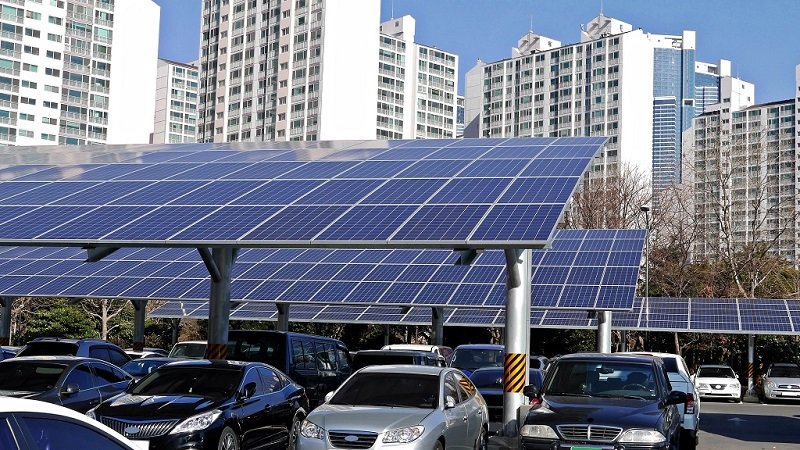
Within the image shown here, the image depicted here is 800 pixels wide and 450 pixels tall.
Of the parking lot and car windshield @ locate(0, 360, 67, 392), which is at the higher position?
car windshield @ locate(0, 360, 67, 392)

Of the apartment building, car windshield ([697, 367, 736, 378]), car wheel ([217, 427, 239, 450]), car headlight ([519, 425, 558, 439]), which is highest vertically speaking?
the apartment building

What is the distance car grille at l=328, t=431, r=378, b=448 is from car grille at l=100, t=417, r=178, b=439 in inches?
82.5

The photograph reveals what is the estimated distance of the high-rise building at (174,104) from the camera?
543 feet

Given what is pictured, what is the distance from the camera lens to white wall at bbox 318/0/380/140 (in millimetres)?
123125

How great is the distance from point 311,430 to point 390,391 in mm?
1617

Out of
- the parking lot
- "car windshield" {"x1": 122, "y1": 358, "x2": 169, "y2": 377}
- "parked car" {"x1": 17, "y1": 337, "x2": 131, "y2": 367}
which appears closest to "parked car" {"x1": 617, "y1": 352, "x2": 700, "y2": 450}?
the parking lot

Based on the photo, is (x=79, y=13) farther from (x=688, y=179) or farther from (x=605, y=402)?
(x=605, y=402)

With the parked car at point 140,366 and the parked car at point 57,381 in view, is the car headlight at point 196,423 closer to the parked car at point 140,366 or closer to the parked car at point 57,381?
the parked car at point 57,381

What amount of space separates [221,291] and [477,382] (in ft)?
19.2

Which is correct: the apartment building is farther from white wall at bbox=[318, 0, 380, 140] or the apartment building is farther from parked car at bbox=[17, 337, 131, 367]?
white wall at bbox=[318, 0, 380, 140]

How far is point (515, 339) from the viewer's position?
18.8 m

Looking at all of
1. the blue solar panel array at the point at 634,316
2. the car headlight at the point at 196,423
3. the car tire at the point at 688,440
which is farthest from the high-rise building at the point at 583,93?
the car headlight at the point at 196,423

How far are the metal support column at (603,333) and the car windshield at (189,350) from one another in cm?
1214

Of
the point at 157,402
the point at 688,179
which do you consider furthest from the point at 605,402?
the point at 688,179
